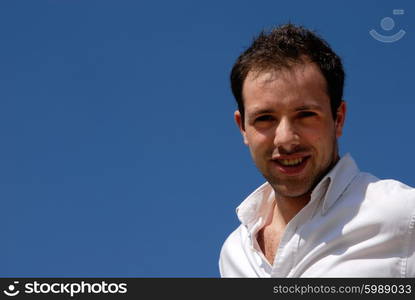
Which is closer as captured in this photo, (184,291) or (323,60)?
(323,60)

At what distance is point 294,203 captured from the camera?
14.0ft

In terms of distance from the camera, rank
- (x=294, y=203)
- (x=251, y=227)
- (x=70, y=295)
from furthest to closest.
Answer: (x=70, y=295) → (x=251, y=227) → (x=294, y=203)

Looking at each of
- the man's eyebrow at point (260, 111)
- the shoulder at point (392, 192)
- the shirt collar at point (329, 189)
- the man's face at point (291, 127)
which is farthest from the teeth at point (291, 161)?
the shoulder at point (392, 192)

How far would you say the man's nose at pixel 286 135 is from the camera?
3.84 m

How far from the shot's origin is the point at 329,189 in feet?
12.9

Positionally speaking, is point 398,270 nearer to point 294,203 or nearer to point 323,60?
point 294,203

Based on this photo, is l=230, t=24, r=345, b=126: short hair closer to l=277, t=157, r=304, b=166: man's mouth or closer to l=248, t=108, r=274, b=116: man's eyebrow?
l=248, t=108, r=274, b=116: man's eyebrow

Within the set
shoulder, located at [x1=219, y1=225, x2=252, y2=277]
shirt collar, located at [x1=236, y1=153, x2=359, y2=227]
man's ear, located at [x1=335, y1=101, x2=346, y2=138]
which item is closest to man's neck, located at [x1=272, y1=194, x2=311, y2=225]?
shirt collar, located at [x1=236, y1=153, x2=359, y2=227]

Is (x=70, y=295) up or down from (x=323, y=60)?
down

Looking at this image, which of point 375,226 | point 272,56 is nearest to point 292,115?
point 272,56

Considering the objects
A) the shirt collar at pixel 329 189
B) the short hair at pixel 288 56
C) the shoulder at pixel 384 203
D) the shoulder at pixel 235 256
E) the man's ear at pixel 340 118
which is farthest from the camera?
the shoulder at pixel 235 256

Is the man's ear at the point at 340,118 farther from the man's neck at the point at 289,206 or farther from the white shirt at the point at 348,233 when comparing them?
the man's neck at the point at 289,206

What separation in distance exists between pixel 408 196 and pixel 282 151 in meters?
0.83

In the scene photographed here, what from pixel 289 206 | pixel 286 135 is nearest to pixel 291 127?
pixel 286 135
